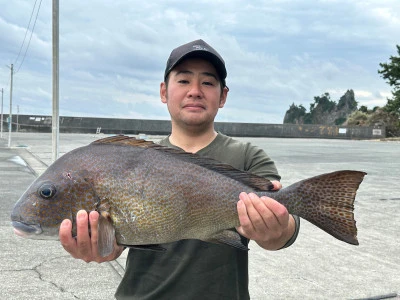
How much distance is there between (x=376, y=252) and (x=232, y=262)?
3917 mm

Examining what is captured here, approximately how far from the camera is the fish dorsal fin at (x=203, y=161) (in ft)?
6.90

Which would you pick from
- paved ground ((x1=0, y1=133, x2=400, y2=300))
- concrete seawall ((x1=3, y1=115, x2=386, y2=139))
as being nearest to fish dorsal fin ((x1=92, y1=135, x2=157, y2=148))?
paved ground ((x1=0, y1=133, x2=400, y2=300))

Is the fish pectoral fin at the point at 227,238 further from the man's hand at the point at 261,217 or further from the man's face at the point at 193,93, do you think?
the man's face at the point at 193,93

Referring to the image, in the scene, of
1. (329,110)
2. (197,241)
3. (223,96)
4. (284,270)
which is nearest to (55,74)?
(284,270)

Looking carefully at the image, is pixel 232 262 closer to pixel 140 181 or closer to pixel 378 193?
pixel 140 181

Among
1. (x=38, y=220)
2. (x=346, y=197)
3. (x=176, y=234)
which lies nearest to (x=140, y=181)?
(x=176, y=234)

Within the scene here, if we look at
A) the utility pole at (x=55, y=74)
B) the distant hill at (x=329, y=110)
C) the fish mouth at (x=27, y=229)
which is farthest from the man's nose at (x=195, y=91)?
the distant hill at (x=329, y=110)

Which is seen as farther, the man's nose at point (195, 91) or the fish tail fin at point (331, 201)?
the man's nose at point (195, 91)

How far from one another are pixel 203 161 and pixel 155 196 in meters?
0.28

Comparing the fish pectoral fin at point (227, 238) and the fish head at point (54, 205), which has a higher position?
the fish head at point (54, 205)

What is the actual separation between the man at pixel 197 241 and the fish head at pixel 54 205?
0.31 meters

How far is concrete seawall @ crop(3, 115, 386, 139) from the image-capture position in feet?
163

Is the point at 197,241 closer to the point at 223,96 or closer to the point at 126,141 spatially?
the point at 126,141

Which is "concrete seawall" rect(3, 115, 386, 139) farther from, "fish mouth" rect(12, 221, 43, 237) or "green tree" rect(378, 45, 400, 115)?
"fish mouth" rect(12, 221, 43, 237)
